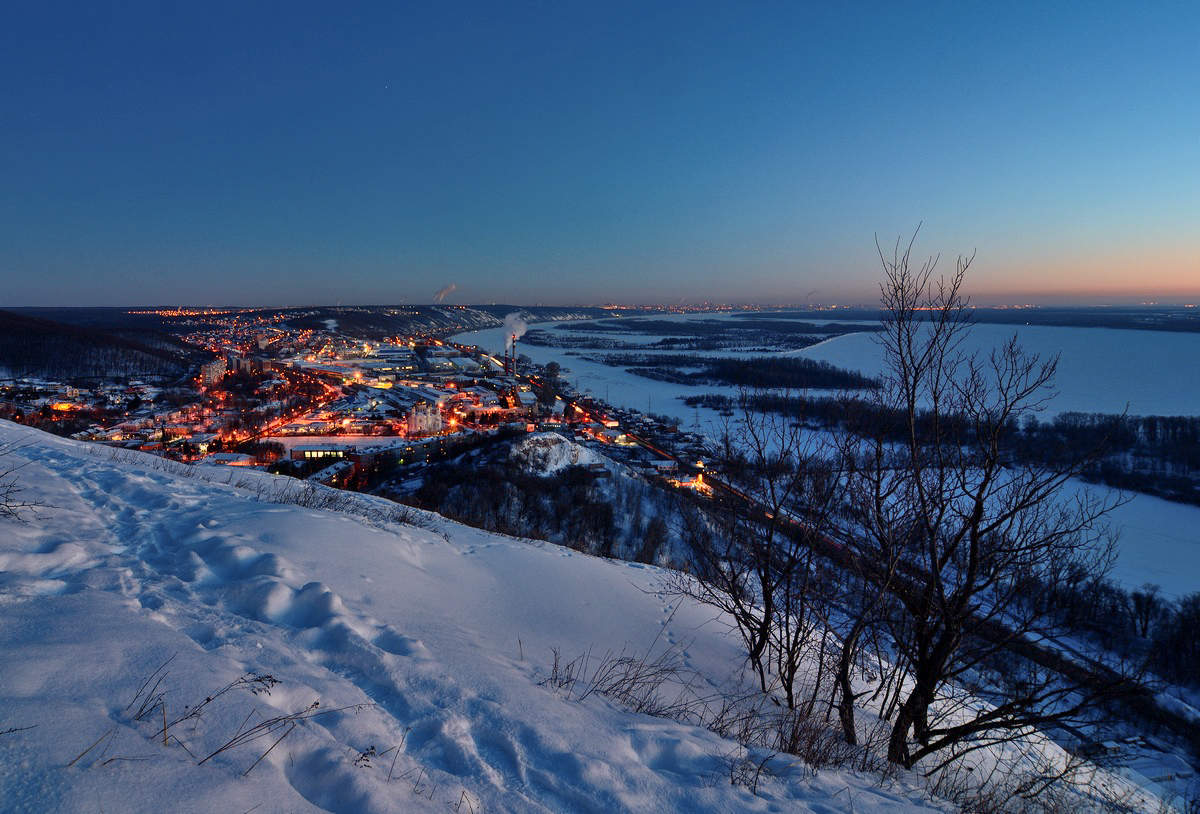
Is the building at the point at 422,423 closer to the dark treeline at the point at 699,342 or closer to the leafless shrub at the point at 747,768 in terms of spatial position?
the leafless shrub at the point at 747,768

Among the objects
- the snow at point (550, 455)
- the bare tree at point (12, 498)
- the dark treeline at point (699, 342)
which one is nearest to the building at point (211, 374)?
the snow at point (550, 455)

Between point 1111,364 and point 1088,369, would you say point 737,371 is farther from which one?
point 1111,364

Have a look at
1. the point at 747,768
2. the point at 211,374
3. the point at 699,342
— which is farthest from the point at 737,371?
the point at 747,768

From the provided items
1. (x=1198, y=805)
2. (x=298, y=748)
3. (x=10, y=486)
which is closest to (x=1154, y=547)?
(x=1198, y=805)

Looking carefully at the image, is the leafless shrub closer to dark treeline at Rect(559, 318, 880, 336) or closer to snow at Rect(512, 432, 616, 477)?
snow at Rect(512, 432, 616, 477)

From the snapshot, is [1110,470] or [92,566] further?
[1110,470]

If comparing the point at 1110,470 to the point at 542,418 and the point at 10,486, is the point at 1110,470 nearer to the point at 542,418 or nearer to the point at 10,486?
the point at 542,418

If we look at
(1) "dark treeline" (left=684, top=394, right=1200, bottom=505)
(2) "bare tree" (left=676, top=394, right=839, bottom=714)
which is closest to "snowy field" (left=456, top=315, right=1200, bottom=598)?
(2) "bare tree" (left=676, top=394, right=839, bottom=714)
